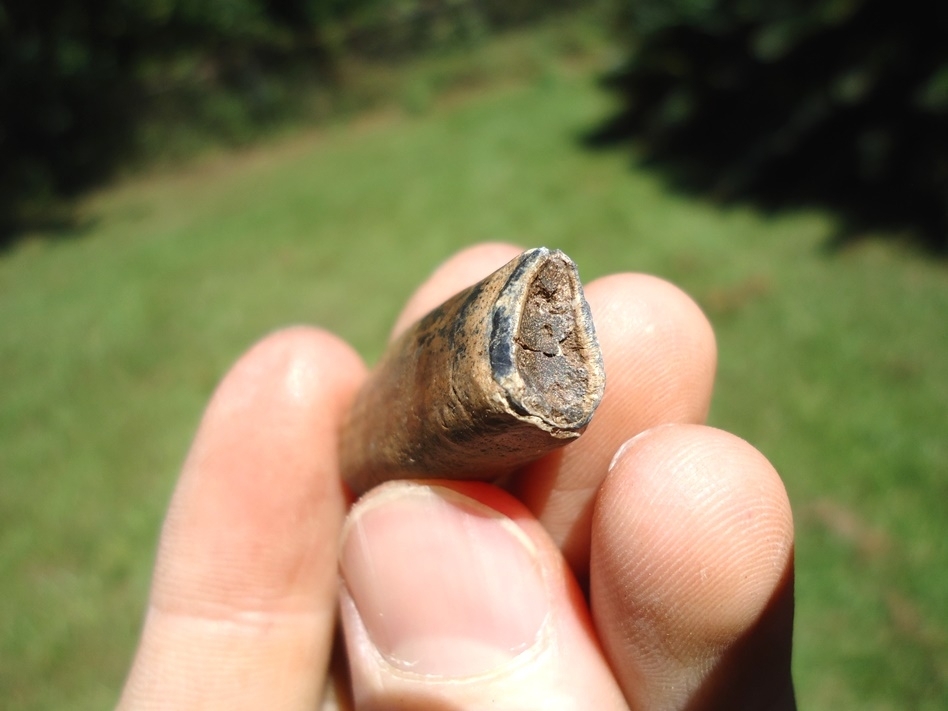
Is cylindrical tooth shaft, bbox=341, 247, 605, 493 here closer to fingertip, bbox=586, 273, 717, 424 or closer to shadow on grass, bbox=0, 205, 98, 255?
fingertip, bbox=586, 273, 717, 424

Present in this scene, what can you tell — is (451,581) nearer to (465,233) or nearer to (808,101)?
(465,233)

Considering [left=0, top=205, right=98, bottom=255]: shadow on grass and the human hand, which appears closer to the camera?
the human hand

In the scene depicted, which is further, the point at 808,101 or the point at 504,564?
the point at 808,101

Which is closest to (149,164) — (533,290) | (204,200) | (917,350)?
(204,200)

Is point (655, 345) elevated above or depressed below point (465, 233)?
above

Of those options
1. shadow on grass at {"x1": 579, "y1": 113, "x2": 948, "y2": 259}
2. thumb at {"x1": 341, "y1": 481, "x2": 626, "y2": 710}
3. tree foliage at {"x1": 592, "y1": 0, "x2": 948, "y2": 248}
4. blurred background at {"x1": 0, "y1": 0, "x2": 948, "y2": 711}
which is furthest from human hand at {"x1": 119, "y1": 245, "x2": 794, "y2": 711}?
tree foliage at {"x1": 592, "y1": 0, "x2": 948, "y2": 248}

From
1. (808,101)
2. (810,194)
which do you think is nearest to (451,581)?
(808,101)

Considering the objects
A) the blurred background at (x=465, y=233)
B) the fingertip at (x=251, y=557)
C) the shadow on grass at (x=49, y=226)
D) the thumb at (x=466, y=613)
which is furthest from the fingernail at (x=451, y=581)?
the shadow on grass at (x=49, y=226)
